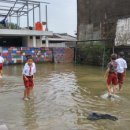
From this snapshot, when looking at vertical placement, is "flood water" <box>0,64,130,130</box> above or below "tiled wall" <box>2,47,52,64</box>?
below

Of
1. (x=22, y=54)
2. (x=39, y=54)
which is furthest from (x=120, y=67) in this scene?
(x=39, y=54)

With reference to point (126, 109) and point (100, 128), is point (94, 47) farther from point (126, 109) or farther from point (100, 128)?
point (100, 128)

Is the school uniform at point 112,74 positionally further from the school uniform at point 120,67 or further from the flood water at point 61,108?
the school uniform at point 120,67

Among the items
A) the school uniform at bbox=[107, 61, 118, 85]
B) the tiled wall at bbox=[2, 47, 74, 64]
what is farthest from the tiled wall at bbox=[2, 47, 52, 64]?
the school uniform at bbox=[107, 61, 118, 85]

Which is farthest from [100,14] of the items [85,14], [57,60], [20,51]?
[20,51]

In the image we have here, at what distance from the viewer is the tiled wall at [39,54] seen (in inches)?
1286

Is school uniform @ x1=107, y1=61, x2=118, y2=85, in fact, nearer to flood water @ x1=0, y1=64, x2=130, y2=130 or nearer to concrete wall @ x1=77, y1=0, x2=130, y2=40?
flood water @ x1=0, y1=64, x2=130, y2=130

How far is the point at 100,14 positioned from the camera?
111 feet

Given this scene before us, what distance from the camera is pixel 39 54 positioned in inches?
1341

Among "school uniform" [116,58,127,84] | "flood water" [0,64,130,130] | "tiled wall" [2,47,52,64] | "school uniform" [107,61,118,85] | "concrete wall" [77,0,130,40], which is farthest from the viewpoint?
"tiled wall" [2,47,52,64]

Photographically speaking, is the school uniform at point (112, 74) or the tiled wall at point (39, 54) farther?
the tiled wall at point (39, 54)

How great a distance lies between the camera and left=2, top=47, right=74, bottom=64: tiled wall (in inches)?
1286

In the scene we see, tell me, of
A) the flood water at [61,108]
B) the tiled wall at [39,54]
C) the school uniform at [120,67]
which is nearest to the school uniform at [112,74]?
the flood water at [61,108]

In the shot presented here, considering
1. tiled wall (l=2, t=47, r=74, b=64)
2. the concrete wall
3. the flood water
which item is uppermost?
the concrete wall
